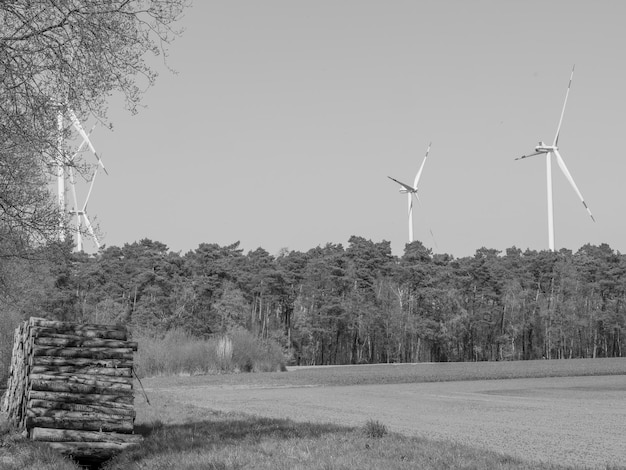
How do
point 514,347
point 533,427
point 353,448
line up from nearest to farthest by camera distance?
point 353,448 < point 533,427 < point 514,347

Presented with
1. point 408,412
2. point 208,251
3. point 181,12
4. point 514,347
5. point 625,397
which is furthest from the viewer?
point 514,347

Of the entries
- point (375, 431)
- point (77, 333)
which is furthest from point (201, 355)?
point (375, 431)

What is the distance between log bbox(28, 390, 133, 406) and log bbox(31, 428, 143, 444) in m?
0.62

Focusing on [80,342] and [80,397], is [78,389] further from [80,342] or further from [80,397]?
[80,342]

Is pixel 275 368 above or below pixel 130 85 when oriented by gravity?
below

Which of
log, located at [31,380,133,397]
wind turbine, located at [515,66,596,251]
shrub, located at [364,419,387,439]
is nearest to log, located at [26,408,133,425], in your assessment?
log, located at [31,380,133,397]

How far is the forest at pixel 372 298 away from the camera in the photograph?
328 feet

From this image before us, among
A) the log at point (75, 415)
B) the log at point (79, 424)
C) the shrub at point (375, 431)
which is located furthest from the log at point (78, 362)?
the shrub at point (375, 431)

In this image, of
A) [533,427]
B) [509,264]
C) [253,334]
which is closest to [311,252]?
[509,264]

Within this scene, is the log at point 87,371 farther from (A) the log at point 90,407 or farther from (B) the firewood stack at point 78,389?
(A) the log at point 90,407

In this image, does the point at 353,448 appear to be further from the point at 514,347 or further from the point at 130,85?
the point at 514,347

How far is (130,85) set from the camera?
605 inches

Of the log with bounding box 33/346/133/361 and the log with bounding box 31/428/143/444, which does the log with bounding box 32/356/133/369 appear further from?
the log with bounding box 31/428/143/444

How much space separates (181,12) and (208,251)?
96635mm
